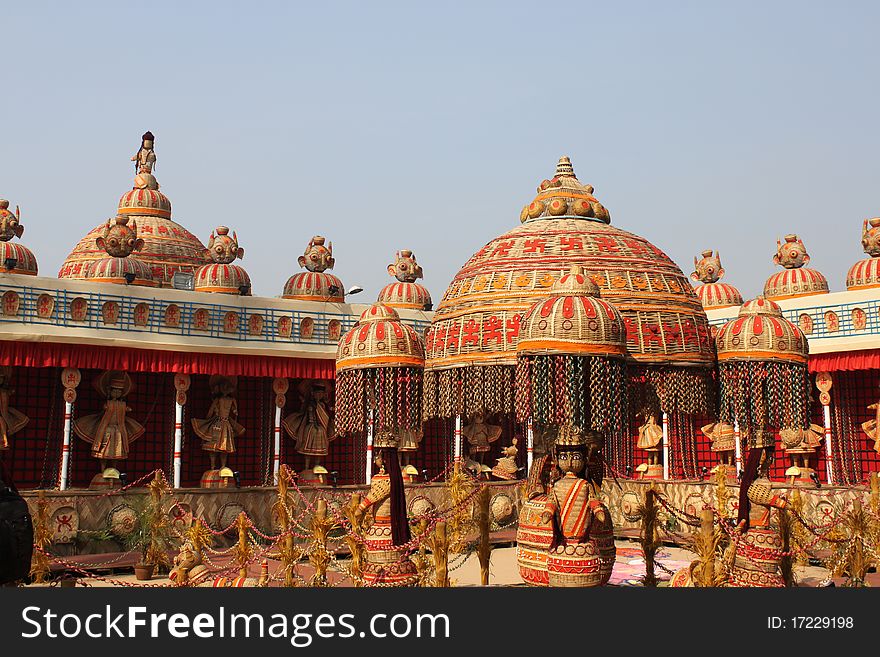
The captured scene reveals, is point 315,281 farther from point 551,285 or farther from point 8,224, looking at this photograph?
point 551,285

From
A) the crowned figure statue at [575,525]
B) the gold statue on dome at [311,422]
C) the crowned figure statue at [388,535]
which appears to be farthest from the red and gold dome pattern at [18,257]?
the crowned figure statue at [575,525]

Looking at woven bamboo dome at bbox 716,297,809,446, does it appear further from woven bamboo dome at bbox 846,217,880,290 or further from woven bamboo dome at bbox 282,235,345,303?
woven bamboo dome at bbox 282,235,345,303

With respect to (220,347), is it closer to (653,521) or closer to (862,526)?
(653,521)

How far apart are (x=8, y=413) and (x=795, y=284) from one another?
18.4 meters

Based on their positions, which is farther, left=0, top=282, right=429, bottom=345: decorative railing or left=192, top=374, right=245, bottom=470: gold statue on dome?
left=192, top=374, right=245, bottom=470: gold statue on dome

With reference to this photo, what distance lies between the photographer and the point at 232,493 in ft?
64.7

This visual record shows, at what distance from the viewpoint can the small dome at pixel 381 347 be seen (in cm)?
1352

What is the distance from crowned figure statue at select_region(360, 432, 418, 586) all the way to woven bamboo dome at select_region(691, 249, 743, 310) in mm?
16397

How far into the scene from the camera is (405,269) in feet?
88.2

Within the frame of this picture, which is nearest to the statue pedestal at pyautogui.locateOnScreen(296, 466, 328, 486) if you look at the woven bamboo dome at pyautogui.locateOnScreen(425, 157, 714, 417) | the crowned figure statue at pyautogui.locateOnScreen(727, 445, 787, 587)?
the woven bamboo dome at pyautogui.locateOnScreen(425, 157, 714, 417)

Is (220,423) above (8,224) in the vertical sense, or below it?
below

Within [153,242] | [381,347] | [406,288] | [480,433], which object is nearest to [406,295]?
[406,288]

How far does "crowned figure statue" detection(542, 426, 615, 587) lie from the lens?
10.8m
